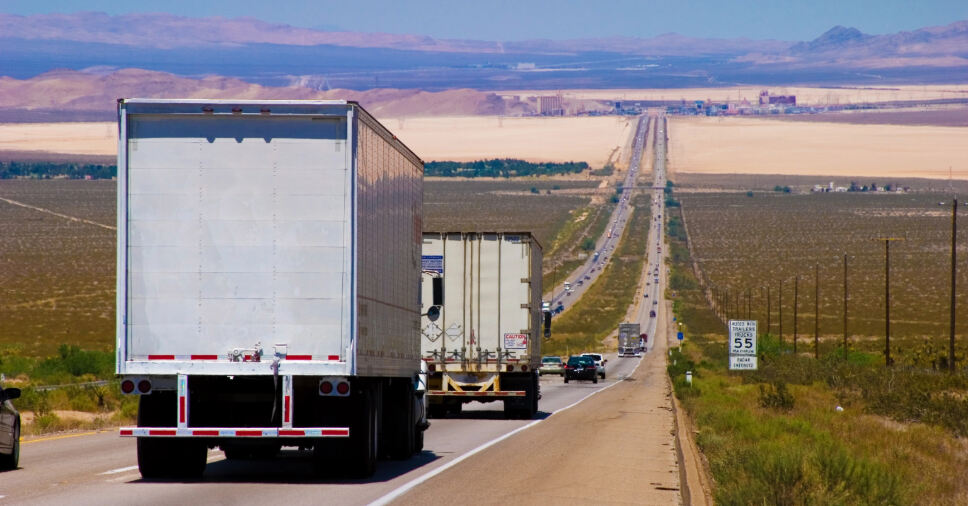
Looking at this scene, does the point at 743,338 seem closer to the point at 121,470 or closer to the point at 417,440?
the point at 417,440

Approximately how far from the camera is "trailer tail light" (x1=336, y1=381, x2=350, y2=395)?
15133 millimetres

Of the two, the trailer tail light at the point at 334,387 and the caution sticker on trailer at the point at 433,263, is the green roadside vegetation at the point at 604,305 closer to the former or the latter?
the caution sticker on trailer at the point at 433,263

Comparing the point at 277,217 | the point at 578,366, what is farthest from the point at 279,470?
the point at 578,366

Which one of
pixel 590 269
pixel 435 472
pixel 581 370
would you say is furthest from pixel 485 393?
pixel 590 269

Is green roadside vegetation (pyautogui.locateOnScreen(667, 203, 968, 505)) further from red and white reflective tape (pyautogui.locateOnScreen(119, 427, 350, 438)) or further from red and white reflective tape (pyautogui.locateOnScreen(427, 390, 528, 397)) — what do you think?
red and white reflective tape (pyautogui.locateOnScreen(119, 427, 350, 438))

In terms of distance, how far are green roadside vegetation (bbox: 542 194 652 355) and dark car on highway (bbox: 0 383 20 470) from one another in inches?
3120

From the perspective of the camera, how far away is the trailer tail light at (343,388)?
596 inches

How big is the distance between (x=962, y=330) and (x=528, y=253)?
63084 millimetres

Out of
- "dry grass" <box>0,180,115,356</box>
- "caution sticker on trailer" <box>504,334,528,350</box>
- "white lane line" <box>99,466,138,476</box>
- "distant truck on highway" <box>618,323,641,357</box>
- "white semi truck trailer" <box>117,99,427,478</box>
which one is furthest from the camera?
"distant truck on highway" <box>618,323,641,357</box>

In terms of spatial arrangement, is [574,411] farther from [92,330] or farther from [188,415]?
[92,330]

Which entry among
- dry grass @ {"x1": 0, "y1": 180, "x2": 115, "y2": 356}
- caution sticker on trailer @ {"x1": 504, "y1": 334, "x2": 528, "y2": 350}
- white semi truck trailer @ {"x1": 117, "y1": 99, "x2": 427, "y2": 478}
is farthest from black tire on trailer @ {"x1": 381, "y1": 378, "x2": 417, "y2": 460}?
dry grass @ {"x1": 0, "y1": 180, "x2": 115, "y2": 356}

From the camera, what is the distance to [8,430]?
17.1 m

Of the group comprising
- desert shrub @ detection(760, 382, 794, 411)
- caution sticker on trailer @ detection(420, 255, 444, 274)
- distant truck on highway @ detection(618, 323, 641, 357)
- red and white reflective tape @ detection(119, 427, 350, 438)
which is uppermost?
caution sticker on trailer @ detection(420, 255, 444, 274)

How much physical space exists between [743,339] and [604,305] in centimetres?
8866
